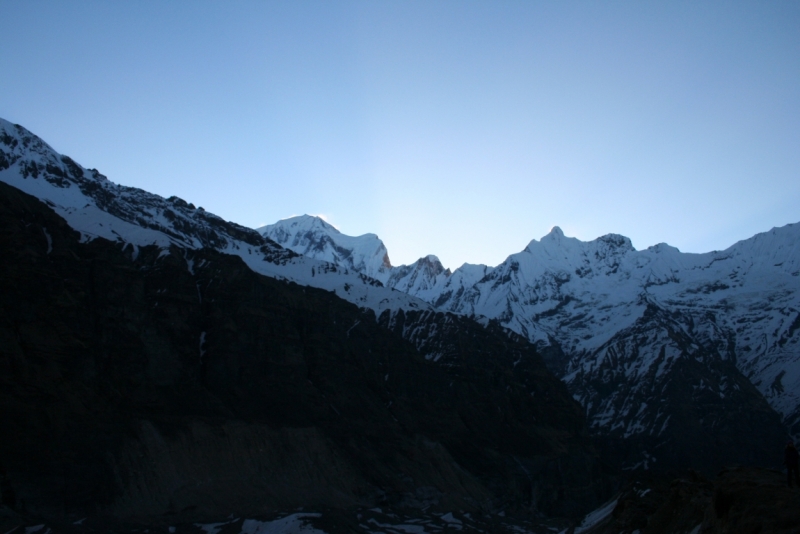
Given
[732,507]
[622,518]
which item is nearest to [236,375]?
[622,518]

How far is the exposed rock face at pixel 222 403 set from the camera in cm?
9438

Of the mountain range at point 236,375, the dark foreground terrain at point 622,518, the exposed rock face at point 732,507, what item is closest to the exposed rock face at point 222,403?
the mountain range at point 236,375

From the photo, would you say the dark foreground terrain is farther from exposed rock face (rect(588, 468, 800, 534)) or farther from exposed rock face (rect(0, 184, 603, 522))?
exposed rock face (rect(0, 184, 603, 522))

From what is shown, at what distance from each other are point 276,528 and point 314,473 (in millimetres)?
25741

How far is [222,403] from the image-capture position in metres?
118

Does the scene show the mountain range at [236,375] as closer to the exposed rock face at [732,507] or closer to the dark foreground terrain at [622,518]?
the dark foreground terrain at [622,518]

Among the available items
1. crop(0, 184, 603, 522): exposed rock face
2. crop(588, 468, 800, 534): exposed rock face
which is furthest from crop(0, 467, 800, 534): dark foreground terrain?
crop(0, 184, 603, 522): exposed rock face

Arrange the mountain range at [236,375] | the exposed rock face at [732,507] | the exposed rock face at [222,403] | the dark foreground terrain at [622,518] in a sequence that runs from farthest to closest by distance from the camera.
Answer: the mountain range at [236,375] → the exposed rock face at [222,403] → the dark foreground terrain at [622,518] → the exposed rock face at [732,507]

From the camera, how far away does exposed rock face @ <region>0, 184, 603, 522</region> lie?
310 ft

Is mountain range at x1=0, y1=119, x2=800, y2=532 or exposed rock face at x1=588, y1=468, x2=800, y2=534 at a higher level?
exposed rock face at x1=588, y1=468, x2=800, y2=534

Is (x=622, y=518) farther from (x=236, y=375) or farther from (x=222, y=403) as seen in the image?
(x=236, y=375)

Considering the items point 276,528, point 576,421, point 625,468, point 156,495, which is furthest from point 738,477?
point 625,468

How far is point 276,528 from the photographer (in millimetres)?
89812

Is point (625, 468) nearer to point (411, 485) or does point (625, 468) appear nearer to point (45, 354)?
point (411, 485)
